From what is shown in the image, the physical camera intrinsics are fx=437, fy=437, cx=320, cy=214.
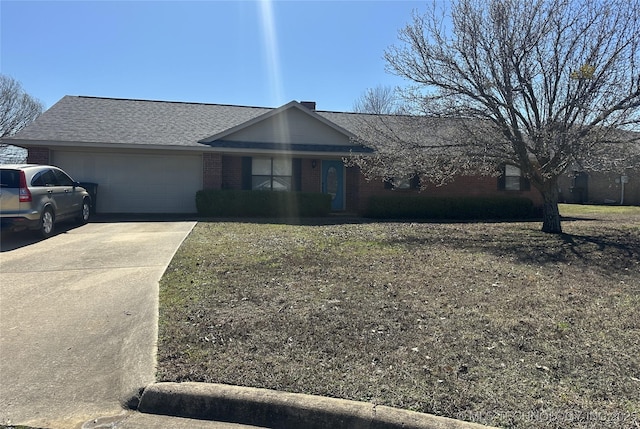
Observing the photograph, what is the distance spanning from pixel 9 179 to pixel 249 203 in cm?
705

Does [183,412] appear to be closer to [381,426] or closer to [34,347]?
[381,426]

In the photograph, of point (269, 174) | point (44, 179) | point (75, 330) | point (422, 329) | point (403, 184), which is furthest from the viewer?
point (403, 184)

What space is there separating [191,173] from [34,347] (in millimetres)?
12515

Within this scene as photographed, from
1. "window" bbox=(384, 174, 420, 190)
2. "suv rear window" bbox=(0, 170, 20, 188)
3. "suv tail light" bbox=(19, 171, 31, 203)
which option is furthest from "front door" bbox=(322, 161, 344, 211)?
"suv rear window" bbox=(0, 170, 20, 188)

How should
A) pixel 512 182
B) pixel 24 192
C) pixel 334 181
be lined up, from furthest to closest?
pixel 512 182
pixel 334 181
pixel 24 192

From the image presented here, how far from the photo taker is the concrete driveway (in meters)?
3.13

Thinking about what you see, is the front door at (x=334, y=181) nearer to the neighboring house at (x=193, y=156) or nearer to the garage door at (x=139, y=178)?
the neighboring house at (x=193, y=156)

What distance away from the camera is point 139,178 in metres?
15.7

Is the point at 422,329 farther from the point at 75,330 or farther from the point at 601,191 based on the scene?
the point at 601,191

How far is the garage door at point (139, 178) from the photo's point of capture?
15.3 meters

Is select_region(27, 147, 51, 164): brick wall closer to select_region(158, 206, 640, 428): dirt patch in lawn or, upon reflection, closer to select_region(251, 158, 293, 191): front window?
select_region(251, 158, 293, 191): front window

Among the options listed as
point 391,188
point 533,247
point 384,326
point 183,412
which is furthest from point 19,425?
point 391,188

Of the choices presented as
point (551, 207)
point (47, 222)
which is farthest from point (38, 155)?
point (551, 207)

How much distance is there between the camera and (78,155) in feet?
50.0
